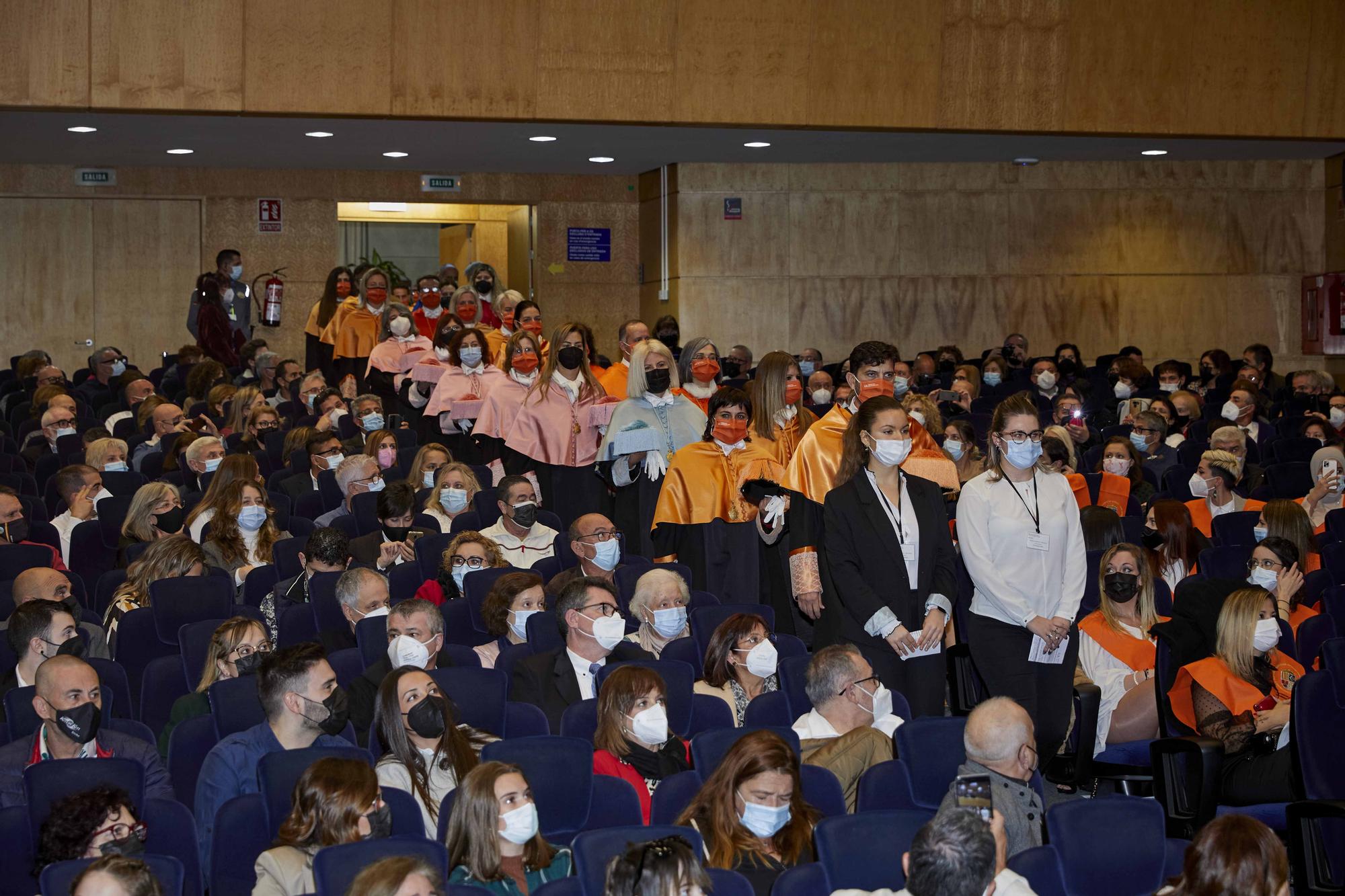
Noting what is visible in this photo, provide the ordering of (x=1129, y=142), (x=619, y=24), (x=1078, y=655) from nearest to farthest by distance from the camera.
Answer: (x=1078, y=655) < (x=619, y=24) < (x=1129, y=142)

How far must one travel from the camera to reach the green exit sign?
17.8 meters

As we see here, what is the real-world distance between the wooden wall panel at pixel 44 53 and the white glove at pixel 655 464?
652 cm

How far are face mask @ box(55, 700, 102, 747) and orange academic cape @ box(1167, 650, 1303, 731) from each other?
3.72 meters

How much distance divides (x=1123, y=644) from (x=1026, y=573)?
77cm

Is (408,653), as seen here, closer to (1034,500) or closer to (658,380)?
(1034,500)

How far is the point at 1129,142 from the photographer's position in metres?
15.4

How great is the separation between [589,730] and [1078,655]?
2295 millimetres

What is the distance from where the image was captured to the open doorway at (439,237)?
19.1 metres

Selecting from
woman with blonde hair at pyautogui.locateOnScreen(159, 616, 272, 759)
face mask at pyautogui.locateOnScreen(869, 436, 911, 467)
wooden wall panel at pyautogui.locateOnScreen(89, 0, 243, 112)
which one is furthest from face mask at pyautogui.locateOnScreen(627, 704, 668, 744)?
wooden wall panel at pyautogui.locateOnScreen(89, 0, 243, 112)

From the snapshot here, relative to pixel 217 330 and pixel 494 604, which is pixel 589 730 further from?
pixel 217 330

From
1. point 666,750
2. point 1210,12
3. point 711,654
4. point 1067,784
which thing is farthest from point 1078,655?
point 1210,12

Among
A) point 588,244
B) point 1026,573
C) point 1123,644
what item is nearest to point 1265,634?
point 1123,644

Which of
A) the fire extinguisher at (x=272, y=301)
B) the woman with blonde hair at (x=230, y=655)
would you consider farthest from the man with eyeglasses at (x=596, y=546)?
the fire extinguisher at (x=272, y=301)

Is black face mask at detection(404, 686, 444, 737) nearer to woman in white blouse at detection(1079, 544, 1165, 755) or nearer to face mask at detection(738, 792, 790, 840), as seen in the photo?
face mask at detection(738, 792, 790, 840)
